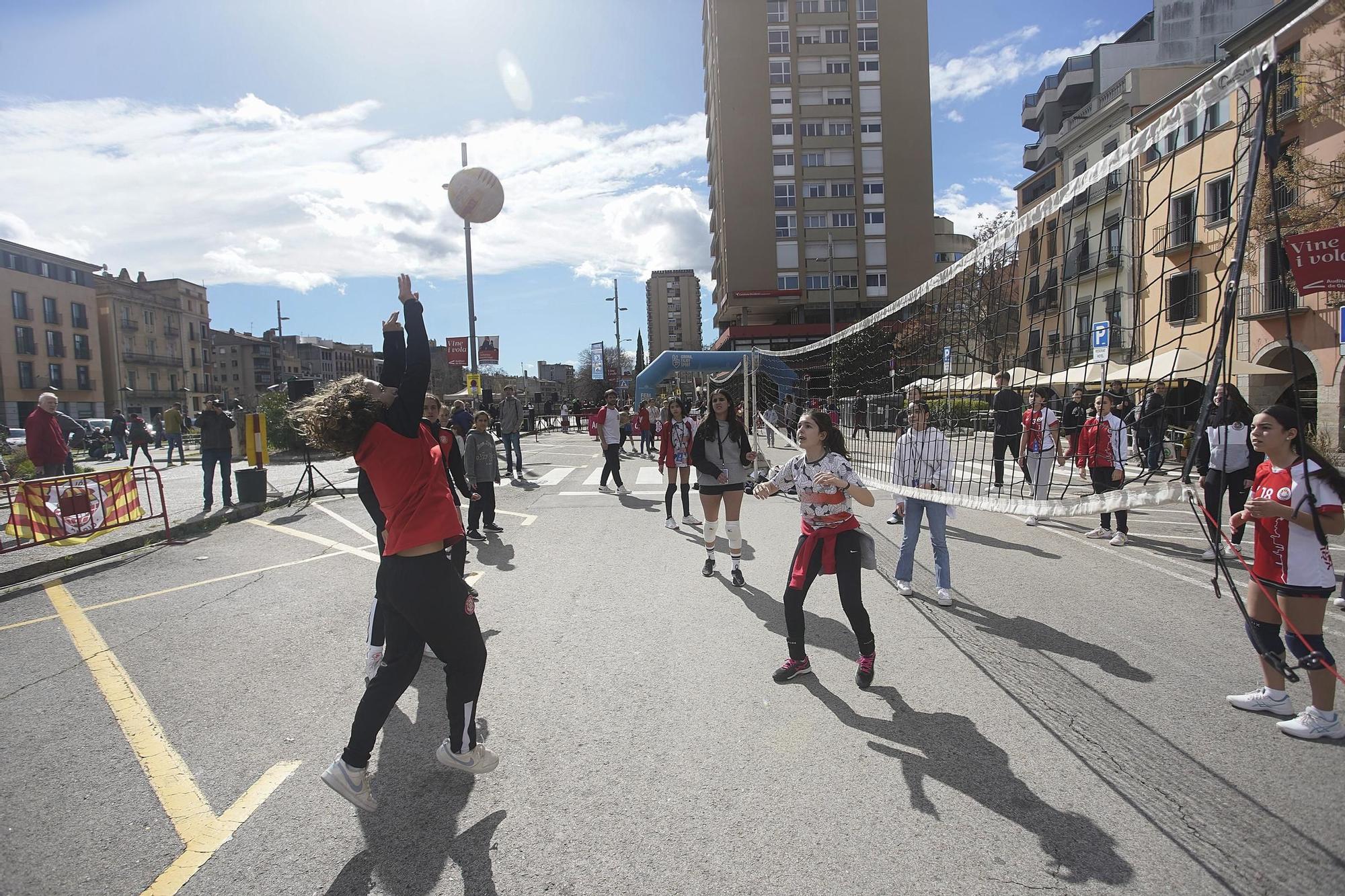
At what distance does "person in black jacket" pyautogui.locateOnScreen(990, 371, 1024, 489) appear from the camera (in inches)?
384

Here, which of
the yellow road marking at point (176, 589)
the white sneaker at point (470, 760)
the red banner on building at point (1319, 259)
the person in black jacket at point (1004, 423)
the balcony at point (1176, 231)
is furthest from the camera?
the person in black jacket at point (1004, 423)

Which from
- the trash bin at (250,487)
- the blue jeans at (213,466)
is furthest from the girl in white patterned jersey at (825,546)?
the trash bin at (250,487)

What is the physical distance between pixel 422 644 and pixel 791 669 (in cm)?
221

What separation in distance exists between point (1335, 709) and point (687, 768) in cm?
336

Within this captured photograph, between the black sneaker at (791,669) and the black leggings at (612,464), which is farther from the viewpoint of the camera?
the black leggings at (612,464)

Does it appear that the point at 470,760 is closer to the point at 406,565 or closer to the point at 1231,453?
the point at 406,565

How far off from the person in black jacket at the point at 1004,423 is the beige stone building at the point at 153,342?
7565 centimetres

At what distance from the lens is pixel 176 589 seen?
6.95 metres

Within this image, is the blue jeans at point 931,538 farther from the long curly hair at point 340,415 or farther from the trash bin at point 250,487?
the trash bin at point 250,487

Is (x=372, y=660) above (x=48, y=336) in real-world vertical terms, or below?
below

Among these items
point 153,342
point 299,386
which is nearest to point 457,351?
point 299,386

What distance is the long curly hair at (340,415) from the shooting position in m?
3.10

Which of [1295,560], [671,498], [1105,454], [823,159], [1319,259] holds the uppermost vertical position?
[823,159]

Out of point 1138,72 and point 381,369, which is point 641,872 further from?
point 1138,72
